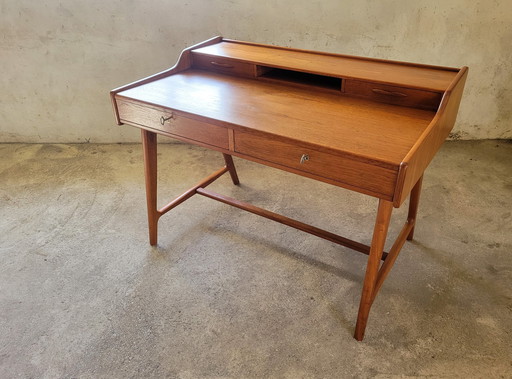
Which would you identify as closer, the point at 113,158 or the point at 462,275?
the point at 462,275

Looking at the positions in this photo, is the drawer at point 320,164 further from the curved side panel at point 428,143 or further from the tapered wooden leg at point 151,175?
the tapered wooden leg at point 151,175

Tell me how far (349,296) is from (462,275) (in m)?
0.61

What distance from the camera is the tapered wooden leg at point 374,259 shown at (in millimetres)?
1438

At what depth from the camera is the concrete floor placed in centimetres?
171

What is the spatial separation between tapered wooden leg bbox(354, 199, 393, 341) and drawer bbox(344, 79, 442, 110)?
1.63 feet

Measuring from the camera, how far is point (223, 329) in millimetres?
1838

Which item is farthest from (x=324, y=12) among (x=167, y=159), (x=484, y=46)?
(x=167, y=159)

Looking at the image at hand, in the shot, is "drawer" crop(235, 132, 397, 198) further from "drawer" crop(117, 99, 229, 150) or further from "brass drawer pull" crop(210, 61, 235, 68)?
"brass drawer pull" crop(210, 61, 235, 68)

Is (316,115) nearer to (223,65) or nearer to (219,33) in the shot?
(223,65)

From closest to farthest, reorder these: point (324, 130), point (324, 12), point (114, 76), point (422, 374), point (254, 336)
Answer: point (324, 130) → point (422, 374) → point (254, 336) → point (324, 12) → point (114, 76)

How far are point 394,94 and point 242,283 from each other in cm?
115

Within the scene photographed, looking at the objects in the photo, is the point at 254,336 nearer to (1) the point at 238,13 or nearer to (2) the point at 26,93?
(1) the point at 238,13

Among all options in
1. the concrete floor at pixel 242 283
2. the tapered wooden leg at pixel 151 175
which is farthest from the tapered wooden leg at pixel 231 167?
the tapered wooden leg at pixel 151 175

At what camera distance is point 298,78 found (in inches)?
78.4
